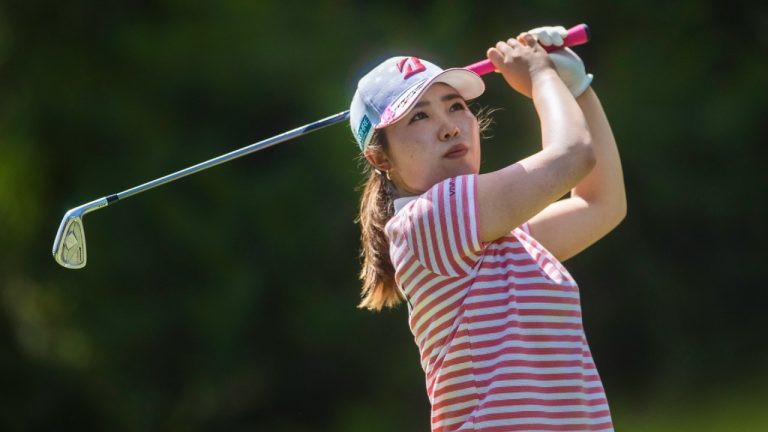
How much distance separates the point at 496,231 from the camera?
1.71 m

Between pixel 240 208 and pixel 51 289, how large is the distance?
0.94 metres

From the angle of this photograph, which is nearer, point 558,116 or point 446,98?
point 558,116

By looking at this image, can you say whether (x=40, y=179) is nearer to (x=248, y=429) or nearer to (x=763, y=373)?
(x=248, y=429)

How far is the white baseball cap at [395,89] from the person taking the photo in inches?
74.0

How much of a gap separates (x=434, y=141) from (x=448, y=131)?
0.09 feet

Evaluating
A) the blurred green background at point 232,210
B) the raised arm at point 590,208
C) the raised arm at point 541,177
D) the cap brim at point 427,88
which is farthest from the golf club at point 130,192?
the blurred green background at point 232,210

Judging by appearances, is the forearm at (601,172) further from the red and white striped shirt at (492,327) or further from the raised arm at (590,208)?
the red and white striped shirt at (492,327)

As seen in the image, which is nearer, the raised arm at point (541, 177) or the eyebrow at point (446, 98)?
the raised arm at point (541, 177)

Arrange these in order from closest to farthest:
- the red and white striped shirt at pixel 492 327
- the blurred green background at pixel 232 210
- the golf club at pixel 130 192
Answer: the red and white striped shirt at pixel 492 327 < the golf club at pixel 130 192 < the blurred green background at pixel 232 210

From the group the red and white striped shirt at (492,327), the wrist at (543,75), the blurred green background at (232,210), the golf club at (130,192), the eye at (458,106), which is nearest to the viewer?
the red and white striped shirt at (492,327)

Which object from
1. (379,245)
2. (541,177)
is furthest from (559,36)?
(379,245)

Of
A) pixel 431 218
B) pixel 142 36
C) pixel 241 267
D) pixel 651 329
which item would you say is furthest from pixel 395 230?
pixel 651 329

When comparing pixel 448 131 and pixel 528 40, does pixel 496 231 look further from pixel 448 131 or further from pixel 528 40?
pixel 528 40

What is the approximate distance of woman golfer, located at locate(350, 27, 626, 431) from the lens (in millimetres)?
1686
